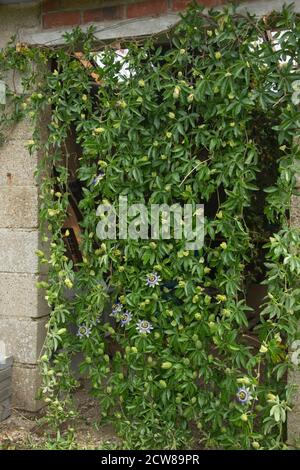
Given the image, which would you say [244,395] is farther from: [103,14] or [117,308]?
[103,14]

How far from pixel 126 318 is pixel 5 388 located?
0.87 meters

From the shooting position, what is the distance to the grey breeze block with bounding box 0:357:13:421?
2.59 meters

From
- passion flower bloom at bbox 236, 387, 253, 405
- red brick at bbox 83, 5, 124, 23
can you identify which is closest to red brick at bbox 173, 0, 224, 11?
red brick at bbox 83, 5, 124, 23

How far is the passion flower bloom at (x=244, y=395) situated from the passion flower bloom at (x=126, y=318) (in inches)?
25.6

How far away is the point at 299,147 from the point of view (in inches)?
85.7

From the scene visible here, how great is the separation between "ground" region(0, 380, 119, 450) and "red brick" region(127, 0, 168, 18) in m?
2.22

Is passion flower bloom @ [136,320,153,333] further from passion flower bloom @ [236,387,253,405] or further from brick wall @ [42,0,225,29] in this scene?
brick wall @ [42,0,225,29]

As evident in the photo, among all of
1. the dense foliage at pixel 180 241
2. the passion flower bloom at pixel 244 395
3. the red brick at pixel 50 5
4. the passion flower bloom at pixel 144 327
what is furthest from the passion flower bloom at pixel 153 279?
the red brick at pixel 50 5

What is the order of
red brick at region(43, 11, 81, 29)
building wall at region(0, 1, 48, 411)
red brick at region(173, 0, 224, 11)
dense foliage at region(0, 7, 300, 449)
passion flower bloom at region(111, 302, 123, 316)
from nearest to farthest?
1. dense foliage at region(0, 7, 300, 449)
2. red brick at region(173, 0, 224, 11)
3. passion flower bloom at region(111, 302, 123, 316)
4. red brick at region(43, 11, 81, 29)
5. building wall at region(0, 1, 48, 411)

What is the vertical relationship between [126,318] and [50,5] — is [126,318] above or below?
below

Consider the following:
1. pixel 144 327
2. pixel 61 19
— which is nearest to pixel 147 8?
pixel 61 19

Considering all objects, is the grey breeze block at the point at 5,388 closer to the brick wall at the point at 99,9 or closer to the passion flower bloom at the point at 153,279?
the passion flower bloom at the point at 153,279

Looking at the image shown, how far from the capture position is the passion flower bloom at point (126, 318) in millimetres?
2385

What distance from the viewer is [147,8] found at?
2395 millimetres
